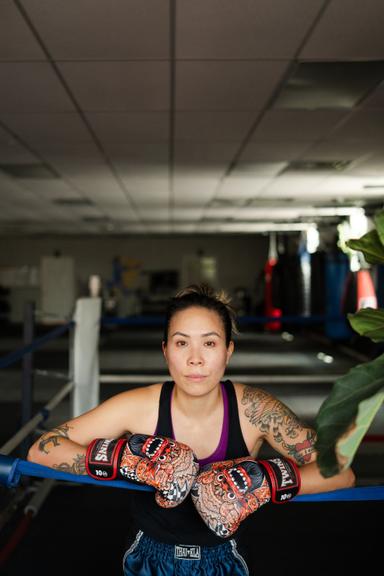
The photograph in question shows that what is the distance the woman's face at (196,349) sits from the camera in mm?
1445

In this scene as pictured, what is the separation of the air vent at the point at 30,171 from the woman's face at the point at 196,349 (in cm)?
476

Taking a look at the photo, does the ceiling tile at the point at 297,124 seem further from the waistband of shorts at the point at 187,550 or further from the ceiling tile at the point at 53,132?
the waistband of shorts at the point at 187,550

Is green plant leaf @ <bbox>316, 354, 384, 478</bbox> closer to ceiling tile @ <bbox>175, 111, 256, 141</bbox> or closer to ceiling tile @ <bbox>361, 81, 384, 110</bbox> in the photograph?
ceiling tile @ <bbox>361, 81, 384, 110</bbox>

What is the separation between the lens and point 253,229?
13867 mm

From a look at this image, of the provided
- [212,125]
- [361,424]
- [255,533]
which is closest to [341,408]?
[361,424]

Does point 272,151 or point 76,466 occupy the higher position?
point 272,151

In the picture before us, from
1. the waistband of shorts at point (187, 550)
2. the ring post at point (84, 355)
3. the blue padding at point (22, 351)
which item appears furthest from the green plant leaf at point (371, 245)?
the ring post at point (84, 355)

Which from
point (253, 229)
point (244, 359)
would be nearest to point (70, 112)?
point (244, 359)

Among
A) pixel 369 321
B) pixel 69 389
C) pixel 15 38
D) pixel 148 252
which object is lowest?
pixel 69 389

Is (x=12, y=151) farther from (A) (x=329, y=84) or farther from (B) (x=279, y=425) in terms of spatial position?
(B) (x=279, y=425)

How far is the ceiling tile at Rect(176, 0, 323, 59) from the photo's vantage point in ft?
8.01

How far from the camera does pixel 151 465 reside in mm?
1266

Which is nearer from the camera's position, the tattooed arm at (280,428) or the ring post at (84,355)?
the tattooed arm at (280,428)

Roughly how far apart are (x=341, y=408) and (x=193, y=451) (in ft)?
1.95
